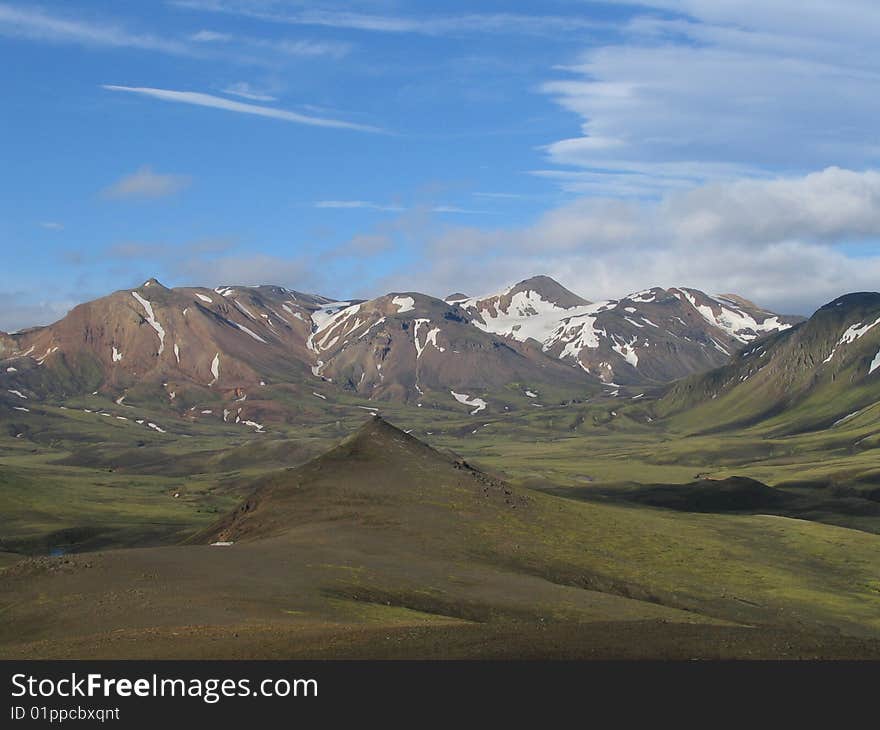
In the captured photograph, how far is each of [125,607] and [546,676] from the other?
34.4 m

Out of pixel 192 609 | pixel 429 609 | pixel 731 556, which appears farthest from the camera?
pixel 731 556

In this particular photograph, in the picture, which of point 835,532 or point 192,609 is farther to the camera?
point 835,532

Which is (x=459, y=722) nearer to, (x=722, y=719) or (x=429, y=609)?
(x=722, y=719)

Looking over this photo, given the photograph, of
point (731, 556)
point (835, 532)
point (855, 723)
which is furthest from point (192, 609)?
point (835, 532)

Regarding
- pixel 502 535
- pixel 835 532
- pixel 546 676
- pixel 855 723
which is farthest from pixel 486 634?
pixel 835 532

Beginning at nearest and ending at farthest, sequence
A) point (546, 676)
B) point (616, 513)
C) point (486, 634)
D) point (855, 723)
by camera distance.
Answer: point (855, 723) < point (546, 676) < point (486, 634) < point (616, 513)

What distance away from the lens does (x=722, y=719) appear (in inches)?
1706

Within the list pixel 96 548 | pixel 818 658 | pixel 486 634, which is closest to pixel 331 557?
pixel 486 634

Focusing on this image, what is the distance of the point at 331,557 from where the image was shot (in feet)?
336

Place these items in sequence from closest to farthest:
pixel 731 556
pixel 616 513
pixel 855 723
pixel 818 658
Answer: pixel 855 723, pixel 818 658, pixel 731 556, pixel 616 513

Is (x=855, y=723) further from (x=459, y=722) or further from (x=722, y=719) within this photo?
(x=459, y=722)

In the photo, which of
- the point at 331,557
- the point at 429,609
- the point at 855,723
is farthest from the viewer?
the point at 331,557

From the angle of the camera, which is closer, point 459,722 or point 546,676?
point 459,722

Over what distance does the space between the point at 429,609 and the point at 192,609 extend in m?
21.4
